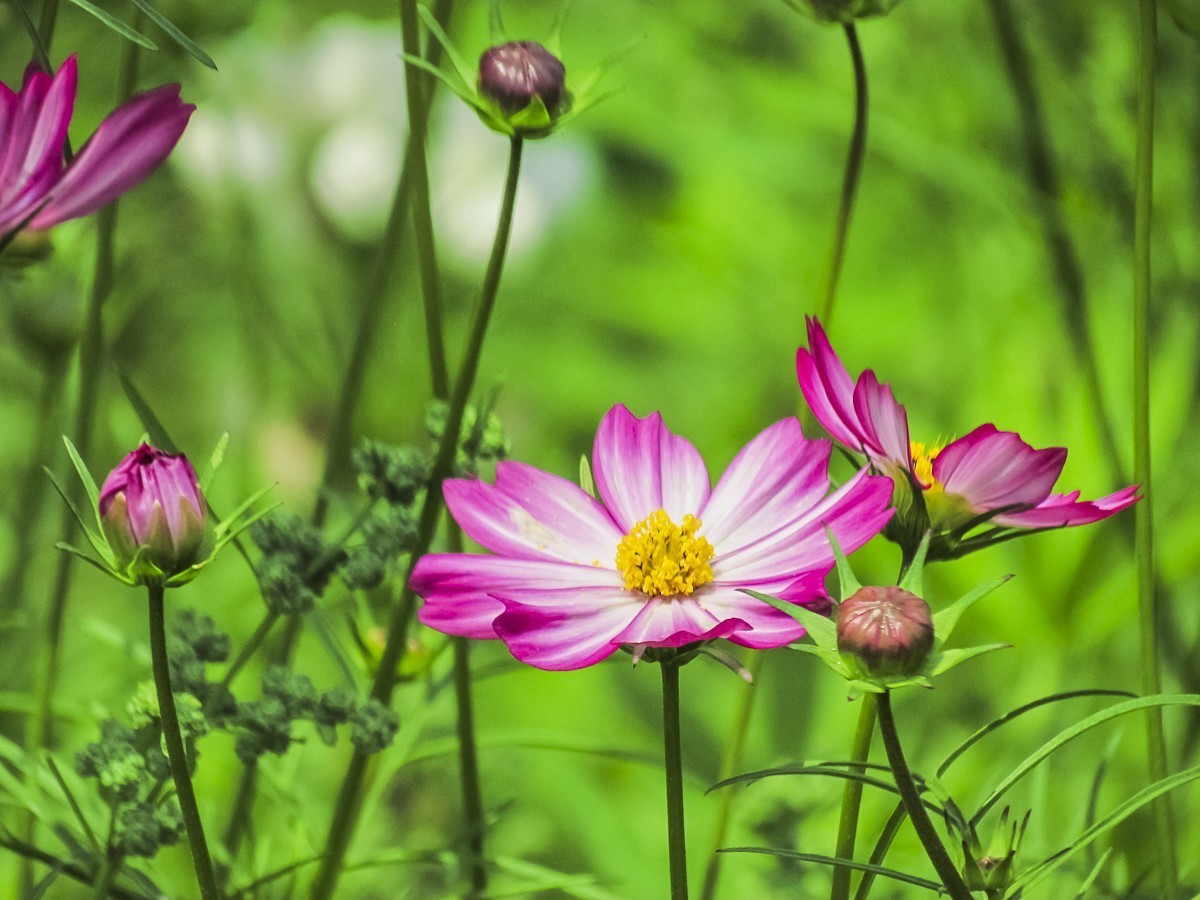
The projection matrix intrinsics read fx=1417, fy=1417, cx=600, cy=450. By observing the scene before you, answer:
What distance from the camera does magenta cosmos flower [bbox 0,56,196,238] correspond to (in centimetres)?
30

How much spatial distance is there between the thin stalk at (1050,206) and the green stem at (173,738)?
13.4 inches

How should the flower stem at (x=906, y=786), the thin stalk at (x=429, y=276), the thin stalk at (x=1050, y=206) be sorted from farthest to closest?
the thin stalk at (x=1050, y=206) < the thin stalk at (x=429, y=276) < the flower stem at (x=906, y=786)

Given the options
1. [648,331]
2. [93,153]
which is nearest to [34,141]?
[93,153]

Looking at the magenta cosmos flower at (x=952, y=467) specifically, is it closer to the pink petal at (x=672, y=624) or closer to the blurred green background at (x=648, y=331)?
the pink petal at (x=672, y=624)

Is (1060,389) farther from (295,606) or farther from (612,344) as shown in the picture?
(295,606)

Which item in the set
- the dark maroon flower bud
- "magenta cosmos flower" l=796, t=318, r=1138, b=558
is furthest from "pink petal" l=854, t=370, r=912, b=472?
the dark maroon flower bud

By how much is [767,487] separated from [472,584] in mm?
80

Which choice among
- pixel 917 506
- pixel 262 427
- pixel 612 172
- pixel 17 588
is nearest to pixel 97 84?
pixel 262 427

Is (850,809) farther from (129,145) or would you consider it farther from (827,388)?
(129,145)

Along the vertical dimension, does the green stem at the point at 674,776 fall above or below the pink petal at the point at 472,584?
below

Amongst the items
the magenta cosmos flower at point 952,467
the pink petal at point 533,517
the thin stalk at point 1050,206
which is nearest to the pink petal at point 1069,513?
the magenta cosmos flower at point 952,467

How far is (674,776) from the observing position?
0.86ft

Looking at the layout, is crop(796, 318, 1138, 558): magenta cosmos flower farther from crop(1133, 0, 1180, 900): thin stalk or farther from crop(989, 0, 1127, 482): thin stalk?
crop(989, 0, 1127, 482): thin stalk

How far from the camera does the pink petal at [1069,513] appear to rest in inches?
11.2
